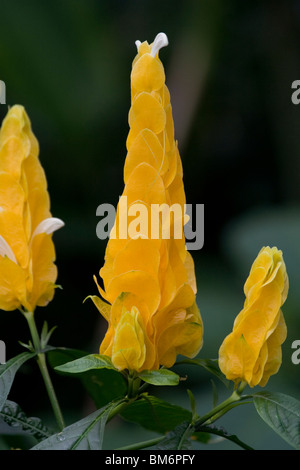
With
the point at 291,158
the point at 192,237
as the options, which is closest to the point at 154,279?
the point at 192,237

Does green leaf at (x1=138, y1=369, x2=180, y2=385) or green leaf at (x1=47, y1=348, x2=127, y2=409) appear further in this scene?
green leaf at (x1=47, y1=348, x2=127, y2=409)

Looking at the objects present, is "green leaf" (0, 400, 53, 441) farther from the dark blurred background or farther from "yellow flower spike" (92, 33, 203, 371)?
the dark blurred background

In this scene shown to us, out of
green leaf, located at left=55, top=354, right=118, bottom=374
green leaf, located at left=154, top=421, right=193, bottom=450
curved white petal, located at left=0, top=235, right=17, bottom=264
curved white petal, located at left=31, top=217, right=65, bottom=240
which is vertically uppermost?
curved white petal, located at left=31, top=217, right=65, bottom=240

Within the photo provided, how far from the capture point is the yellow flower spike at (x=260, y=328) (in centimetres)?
61

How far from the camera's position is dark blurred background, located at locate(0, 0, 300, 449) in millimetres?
2189

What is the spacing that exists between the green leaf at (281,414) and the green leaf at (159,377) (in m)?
0.10

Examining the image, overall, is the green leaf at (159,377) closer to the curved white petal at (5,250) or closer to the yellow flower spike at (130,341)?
the yellow flower spike at (130,341)

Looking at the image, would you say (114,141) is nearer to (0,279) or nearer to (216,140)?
(216,140)

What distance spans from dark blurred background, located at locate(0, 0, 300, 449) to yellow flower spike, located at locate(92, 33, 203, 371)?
4.35 ft

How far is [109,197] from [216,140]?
555mm

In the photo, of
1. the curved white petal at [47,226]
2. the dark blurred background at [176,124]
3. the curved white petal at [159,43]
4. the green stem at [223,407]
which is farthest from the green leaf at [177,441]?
the dark blurred background at [176,124]

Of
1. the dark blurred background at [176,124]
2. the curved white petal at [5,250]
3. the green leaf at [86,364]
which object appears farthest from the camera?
the dark blurred background at [176,124]

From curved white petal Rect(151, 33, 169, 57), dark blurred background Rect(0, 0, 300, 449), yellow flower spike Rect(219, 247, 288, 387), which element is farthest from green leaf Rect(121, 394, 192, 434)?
dark blurred background Rect(0, 0, 300, 449)

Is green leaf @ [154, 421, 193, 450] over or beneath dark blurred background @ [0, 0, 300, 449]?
beneath
